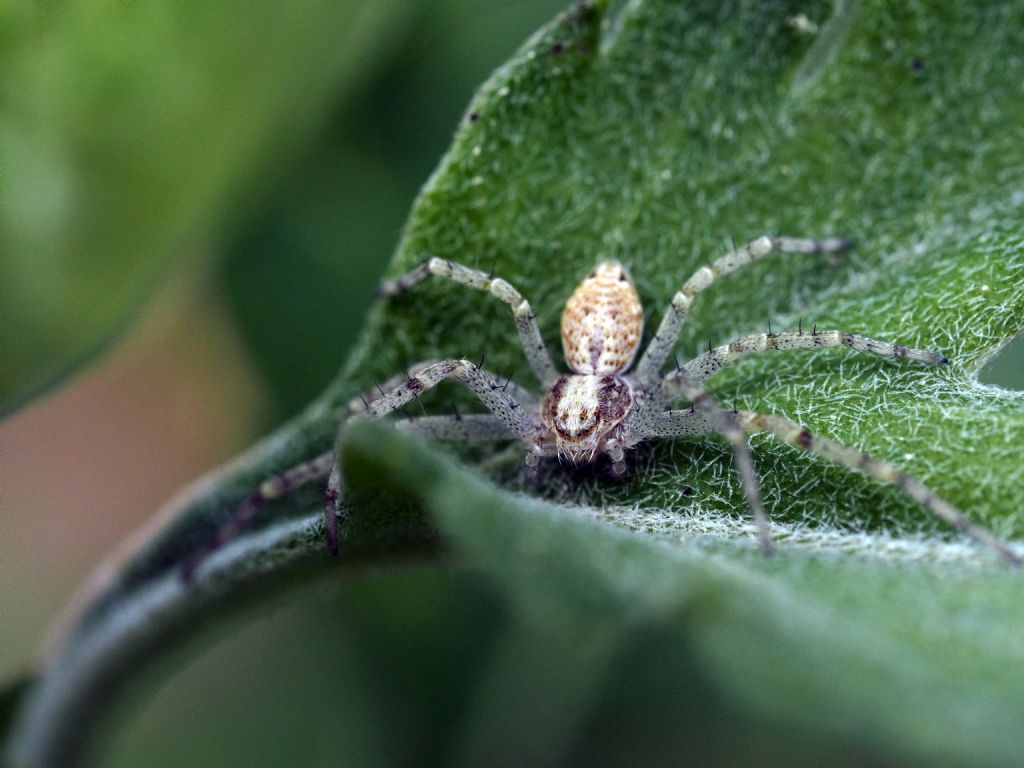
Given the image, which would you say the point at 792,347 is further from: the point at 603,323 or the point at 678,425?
the point at 603,323

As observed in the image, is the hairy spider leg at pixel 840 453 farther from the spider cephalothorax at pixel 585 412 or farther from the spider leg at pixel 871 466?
the spider cephalothorax at pixel 585 412

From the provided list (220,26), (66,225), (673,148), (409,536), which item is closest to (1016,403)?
(673,148)

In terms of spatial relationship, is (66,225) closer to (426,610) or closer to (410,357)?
(410,357)

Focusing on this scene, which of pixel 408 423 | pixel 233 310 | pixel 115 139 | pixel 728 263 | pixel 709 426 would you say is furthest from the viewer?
pixel 233 310

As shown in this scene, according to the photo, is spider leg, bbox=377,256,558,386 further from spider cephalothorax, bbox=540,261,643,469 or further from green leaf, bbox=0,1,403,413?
green leaf, bbox=0,1,403,413

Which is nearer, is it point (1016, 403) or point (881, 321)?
point (1016, 403)

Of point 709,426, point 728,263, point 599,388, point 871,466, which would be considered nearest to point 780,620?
point 871,466

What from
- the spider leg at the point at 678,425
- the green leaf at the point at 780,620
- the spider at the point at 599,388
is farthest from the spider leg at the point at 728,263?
the green leaf at the point at 780,620
